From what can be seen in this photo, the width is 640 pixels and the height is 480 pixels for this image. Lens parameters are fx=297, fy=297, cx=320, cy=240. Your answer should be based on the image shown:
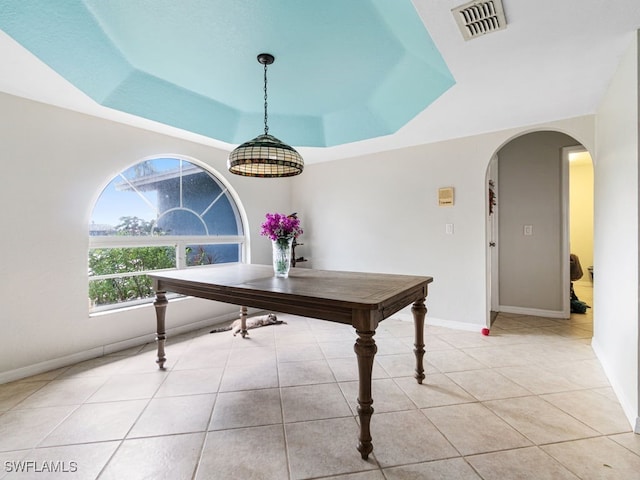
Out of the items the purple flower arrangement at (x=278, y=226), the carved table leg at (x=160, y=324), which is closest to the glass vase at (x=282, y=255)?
the purple flower arrangement at (x=278, y=226)

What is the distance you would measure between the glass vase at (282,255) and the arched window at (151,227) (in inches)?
66.4

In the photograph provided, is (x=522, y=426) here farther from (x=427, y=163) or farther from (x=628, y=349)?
(x=427, y=163)

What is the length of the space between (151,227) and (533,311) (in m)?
4.74

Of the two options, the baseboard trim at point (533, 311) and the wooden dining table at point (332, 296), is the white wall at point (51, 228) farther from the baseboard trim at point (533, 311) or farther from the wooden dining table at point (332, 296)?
the baseboard trim at point (533, 311)

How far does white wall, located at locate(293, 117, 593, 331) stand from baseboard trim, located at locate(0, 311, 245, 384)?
196cm

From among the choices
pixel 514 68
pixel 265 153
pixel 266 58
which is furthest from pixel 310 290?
pixel 514 68

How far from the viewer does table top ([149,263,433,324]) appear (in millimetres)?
1514

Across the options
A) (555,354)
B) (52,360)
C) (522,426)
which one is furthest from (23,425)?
(555,354)

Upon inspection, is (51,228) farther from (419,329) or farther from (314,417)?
(419,329)

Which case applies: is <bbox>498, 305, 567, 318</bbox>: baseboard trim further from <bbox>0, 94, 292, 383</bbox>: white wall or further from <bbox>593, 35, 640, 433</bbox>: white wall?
<bbox>0, 94, 292, 383</bbox>: white wall

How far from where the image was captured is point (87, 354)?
2.63 metres

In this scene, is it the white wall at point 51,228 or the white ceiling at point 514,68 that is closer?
the white ceiling at point 514,68

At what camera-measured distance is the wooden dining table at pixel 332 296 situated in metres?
1.46

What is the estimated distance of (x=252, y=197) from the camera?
13.4 feet
